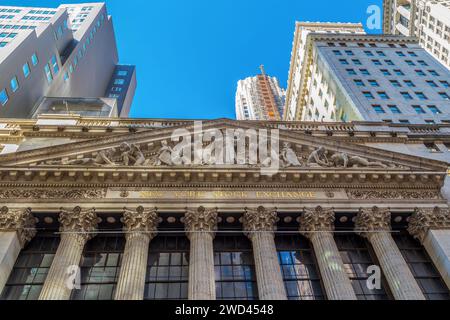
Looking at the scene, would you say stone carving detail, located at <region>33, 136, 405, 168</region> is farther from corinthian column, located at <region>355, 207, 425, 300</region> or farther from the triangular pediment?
corinthian column, located at <region>355, 207, 425, 300</region>

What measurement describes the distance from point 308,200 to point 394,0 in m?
99.7

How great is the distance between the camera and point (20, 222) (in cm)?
2016

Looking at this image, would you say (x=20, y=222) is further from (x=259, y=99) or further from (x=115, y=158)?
(x=259, y=99)

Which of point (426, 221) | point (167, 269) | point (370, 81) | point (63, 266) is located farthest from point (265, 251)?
point (370, 81)

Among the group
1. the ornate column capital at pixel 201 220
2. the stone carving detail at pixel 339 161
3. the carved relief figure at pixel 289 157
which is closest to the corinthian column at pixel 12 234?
the ornate column capital at pixel 201 220

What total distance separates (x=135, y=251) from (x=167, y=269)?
1.99 meters

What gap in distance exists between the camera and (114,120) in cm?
3044

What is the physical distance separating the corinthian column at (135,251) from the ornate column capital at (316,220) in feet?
26.9

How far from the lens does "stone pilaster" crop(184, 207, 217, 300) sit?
17.8 m

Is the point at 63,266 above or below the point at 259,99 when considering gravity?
below

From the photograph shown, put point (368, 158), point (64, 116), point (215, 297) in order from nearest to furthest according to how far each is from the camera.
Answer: point (215, 297) < point (368, 158) < point (64, 116)
